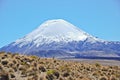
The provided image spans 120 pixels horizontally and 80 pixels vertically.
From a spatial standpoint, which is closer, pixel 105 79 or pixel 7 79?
pixel 7 79

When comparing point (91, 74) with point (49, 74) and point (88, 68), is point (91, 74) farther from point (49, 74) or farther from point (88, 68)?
point (49, 74)

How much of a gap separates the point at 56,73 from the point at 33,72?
1.82 metres

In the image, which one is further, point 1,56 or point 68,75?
point 1,56

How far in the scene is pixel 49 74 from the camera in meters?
25.4

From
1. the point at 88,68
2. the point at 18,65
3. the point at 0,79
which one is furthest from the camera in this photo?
the point at 88,68

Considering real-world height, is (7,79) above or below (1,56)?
below

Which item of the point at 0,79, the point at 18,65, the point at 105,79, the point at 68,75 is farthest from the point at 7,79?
the point at 105,79

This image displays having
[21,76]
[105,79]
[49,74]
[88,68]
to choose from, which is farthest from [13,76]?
[88,68]

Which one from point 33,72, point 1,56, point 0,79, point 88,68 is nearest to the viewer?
point 0,79

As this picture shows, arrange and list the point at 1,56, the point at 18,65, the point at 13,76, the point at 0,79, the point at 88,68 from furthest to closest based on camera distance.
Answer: the point at 88,68
the point at 1,56
the point at 18,65
the point at 13,76
the point at 0,79

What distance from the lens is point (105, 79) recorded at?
93.8 ft

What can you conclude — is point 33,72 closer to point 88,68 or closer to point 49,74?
point 49,74

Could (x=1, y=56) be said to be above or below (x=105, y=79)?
above

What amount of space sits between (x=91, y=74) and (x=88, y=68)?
12.6ft
